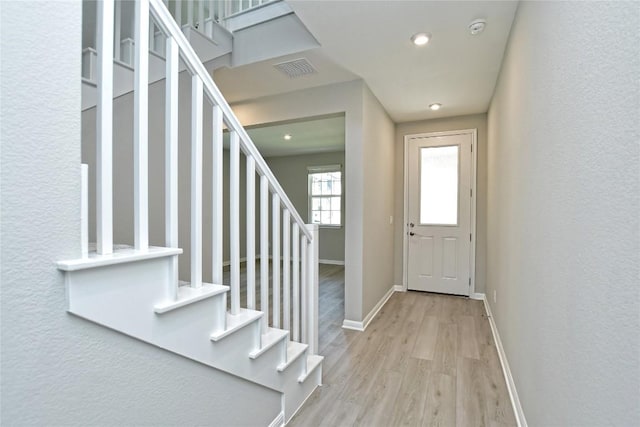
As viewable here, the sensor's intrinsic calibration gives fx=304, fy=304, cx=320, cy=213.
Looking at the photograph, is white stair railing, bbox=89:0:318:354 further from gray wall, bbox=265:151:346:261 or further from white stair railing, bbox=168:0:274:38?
gray wall, bbox=265:151:346:261

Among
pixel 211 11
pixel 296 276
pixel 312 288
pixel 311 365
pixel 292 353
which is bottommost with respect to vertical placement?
pixel 311 365

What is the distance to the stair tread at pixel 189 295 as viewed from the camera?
3.38 feet

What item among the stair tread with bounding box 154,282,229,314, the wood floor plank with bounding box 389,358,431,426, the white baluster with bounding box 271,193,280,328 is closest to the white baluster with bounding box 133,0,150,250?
the stair tread with bounding box 154,282,229,314

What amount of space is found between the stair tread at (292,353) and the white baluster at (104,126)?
3.75 feet

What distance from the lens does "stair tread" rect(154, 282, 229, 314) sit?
40.6 inches

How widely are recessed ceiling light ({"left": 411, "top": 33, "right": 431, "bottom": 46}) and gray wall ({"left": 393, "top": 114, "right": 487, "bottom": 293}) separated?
2058 mm

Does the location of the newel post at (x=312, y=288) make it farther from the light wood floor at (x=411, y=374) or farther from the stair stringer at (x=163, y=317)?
the stair stringer at (x=163, y=317)

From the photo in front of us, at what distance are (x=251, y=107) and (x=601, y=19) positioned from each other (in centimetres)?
336

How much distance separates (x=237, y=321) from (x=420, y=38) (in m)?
2.34

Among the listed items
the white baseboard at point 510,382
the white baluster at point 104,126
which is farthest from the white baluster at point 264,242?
the white baseboard at point 510,382

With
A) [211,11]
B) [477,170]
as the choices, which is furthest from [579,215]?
[477,170]

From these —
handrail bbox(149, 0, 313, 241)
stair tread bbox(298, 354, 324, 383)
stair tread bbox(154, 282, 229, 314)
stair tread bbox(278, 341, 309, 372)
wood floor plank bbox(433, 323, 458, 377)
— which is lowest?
wood floor plank bbox(433, 323, 458, 377)

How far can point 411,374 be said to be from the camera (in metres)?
2.24

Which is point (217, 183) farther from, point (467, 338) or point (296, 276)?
point (467, 338)
